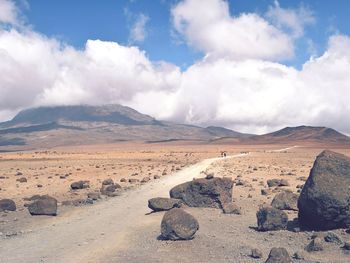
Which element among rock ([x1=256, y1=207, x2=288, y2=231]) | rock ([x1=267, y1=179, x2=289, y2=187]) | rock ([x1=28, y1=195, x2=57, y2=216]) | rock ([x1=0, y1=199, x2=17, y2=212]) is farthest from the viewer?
rock ([x1=267, y1=179, x2=289, y2=187])

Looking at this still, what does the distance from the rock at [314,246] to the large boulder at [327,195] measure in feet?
5.39

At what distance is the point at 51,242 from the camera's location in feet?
55.8

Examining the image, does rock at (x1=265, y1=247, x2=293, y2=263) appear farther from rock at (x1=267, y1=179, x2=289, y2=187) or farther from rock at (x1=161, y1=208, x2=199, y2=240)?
rock at (x1=267, y1=179, x2=289, y2=187)

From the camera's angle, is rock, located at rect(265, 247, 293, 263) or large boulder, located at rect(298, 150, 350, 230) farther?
large boulder, located at rect(298, 150, 350, 230)

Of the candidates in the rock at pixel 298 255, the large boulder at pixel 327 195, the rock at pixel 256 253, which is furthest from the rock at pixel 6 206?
the rock at pixel 298 255

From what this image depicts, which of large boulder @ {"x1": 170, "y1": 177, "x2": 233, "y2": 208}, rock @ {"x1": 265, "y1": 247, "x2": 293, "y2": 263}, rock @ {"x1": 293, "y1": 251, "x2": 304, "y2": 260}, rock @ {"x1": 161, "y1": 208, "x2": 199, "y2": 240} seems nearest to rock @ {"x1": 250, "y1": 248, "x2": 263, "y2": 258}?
rock @ {"x1": 293, "y1": 251, "x2": 304, "y2": 260}

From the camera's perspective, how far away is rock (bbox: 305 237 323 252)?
15.0 m

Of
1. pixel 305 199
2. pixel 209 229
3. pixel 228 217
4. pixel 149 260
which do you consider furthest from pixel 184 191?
pixel 149 260

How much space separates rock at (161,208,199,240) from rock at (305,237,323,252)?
405 cm

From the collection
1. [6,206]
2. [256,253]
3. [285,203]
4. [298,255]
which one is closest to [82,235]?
[256,253]

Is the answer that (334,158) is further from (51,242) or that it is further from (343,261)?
(51,242)

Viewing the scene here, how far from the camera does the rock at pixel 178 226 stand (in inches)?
640

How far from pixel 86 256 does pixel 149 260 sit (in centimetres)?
214

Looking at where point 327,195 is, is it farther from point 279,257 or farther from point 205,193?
point 205,193
